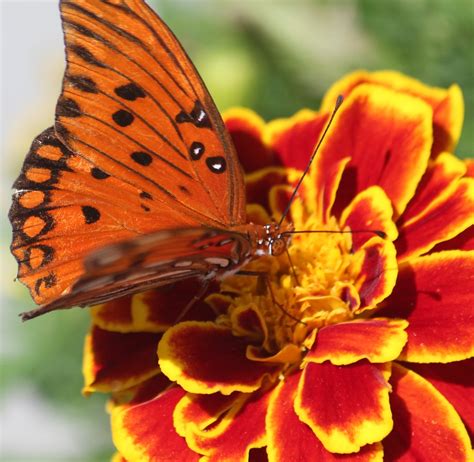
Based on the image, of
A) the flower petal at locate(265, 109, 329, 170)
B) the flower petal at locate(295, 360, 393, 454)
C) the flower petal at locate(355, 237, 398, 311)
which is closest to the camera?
the flower petal at locate(295, 360, 393, 454)

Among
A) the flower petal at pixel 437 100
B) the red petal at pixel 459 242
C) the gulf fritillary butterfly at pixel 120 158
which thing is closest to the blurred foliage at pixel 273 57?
the flower petal at pixel 437 100

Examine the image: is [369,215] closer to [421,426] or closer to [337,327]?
[337,327]

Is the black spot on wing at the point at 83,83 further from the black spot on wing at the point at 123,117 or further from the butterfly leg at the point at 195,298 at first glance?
the butterfly leg at the point at 195,298

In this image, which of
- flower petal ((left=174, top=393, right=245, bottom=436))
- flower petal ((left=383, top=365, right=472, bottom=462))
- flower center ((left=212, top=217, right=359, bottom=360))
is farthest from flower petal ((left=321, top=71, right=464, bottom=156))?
flower petal ((left=174, top=393, right=245, bottom=436))

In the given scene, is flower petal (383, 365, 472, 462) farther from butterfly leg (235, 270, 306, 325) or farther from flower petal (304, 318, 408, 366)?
butterfly leg (235, 270, 306, 325)

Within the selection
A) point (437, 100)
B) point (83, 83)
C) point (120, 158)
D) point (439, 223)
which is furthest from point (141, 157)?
point (437, 100)

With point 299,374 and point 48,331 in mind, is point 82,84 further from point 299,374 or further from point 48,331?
point 48,331

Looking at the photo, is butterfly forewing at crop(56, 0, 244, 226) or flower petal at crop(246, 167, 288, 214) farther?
flower petal at crop(246, 167, 288, 214)
